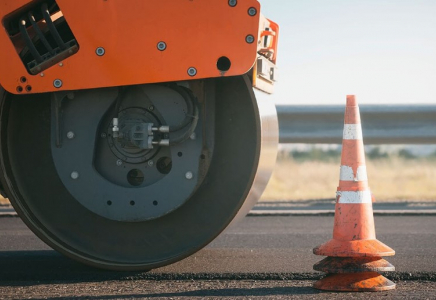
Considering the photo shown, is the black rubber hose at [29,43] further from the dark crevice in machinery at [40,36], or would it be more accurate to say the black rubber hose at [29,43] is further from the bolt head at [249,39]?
the bolt head at [249,39]

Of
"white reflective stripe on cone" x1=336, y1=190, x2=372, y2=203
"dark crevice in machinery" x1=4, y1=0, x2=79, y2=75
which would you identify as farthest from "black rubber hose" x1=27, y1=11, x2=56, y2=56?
"white reflective stripe on cone" x1=336, y1=190, x2=372, y2=203

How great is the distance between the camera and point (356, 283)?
4.62 m

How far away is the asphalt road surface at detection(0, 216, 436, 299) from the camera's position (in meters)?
4.52

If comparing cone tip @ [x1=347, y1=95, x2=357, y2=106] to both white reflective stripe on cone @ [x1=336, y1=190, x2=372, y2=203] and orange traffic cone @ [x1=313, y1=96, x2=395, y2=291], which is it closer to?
orange traffic cone @ [x1=313, y1=96, x2=395, y2=291]

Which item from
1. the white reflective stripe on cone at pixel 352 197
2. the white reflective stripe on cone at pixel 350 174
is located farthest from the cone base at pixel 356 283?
the white reflective stripe on cone at pixel 350 174

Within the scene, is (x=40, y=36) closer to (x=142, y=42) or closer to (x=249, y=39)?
(x=142, y=42)

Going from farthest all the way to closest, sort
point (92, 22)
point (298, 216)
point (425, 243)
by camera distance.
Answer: point (298, 216) < point (425, 243) < point (92, 22)

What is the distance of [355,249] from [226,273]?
0.77 m

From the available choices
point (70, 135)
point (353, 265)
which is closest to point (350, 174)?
point (353, 265)

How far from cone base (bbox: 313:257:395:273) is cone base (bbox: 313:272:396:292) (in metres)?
0.05

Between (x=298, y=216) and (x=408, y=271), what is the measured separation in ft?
10.4

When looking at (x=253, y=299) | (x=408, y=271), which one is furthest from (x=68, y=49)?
(x=408, y=271)

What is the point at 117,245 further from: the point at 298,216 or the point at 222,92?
the point at 298,216

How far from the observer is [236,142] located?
5098mm
